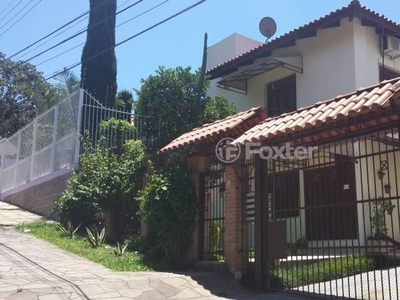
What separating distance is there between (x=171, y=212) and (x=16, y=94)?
90.5ft

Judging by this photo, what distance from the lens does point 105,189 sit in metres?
11.5

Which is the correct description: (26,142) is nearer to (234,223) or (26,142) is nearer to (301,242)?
(234,223)

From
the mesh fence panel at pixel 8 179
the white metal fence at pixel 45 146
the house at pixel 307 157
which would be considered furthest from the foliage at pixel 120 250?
the mesh fence panel at pixel 8 179

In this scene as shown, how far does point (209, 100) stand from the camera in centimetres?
1248

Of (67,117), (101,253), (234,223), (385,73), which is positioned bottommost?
(101,253)

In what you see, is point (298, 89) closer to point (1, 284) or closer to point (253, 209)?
point (253, 209)

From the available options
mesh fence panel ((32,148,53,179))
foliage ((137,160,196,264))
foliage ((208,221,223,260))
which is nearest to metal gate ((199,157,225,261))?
foliage ((208,221,223,260))

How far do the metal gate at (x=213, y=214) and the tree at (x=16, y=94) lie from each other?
23.3 metres

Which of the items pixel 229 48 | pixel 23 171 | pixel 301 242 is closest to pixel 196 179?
pixel 301 242

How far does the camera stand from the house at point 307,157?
22.3 ft

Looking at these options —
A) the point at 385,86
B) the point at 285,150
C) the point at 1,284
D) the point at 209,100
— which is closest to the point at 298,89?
the point at 209,100

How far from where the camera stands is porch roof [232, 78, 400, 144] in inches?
234

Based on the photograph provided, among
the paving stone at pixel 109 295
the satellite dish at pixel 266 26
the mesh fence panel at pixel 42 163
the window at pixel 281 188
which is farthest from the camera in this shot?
the satellite dish at pixel 266 26

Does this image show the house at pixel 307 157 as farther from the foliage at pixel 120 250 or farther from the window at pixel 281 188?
the foliage at pixel 120 250
